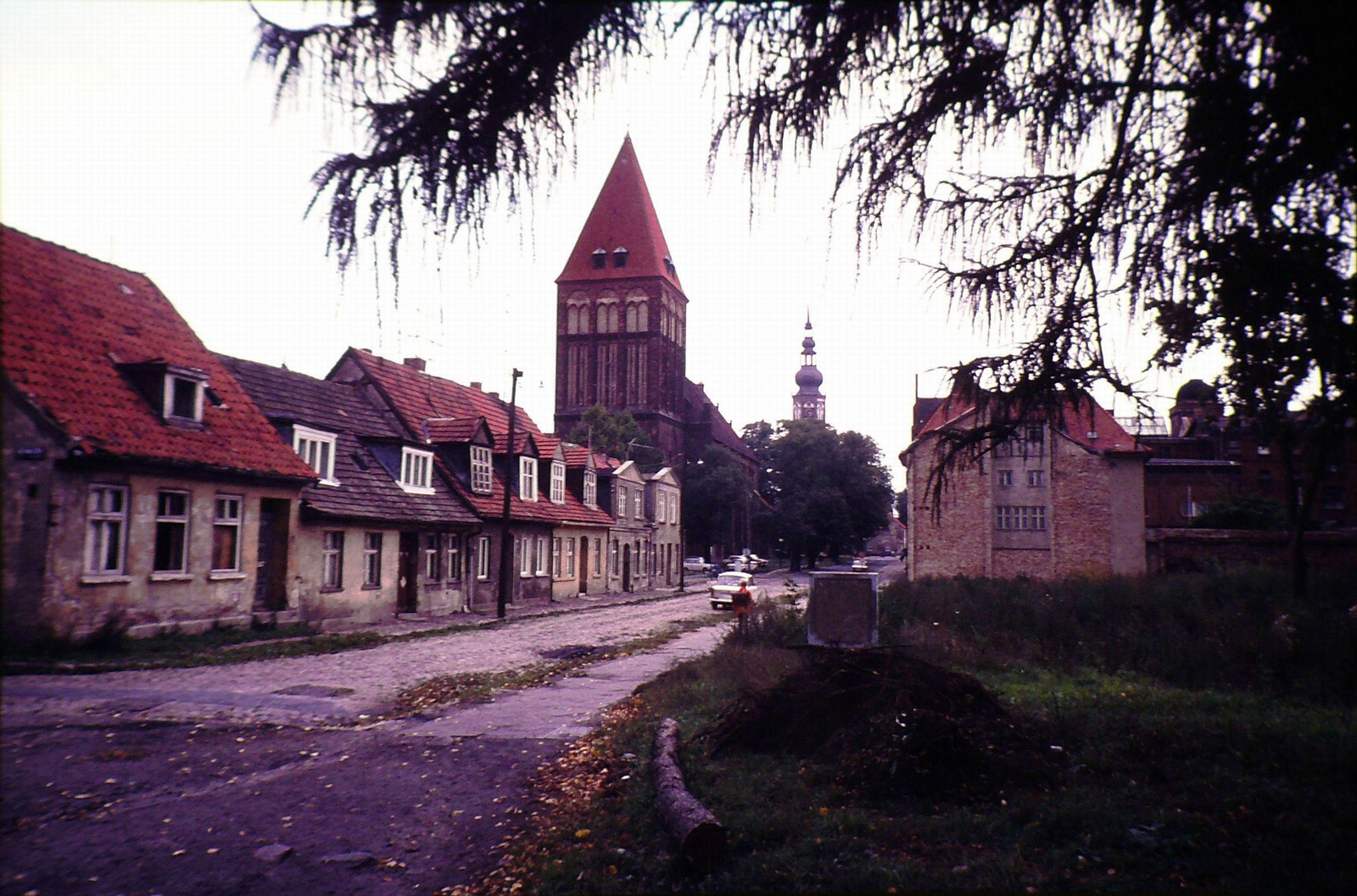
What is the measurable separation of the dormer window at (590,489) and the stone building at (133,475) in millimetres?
21279

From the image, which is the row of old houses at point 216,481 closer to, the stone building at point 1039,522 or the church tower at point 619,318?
the stone building at point 1039,522

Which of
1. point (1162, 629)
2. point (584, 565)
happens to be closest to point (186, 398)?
point (1162, 629)

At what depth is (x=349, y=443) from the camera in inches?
1002

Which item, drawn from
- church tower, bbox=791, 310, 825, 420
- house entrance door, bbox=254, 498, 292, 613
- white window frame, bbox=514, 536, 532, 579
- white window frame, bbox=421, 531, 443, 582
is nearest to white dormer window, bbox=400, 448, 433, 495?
white window frame, bbox=421, 531, 443, 582

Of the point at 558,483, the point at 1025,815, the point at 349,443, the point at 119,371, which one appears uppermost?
the point at 119,371

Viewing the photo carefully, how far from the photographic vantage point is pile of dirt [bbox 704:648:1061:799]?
6.50 m

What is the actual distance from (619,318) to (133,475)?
66.3 metres

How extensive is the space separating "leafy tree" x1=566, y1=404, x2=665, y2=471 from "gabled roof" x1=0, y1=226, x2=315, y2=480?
47.4 meters

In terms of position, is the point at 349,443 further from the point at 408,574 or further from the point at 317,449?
the point at 408,574

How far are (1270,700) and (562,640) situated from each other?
47.5 ft

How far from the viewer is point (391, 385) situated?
29719 mm

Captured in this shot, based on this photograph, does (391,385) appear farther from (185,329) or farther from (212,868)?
(212,868)

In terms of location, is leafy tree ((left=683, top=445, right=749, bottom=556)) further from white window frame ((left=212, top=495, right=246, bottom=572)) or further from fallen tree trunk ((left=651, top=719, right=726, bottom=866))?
fallen tree trunk ((left=651, top=719, right=726, bottom=866))

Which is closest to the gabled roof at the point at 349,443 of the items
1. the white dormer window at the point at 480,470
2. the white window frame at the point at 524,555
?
the white dormer window at the point at 480,470
